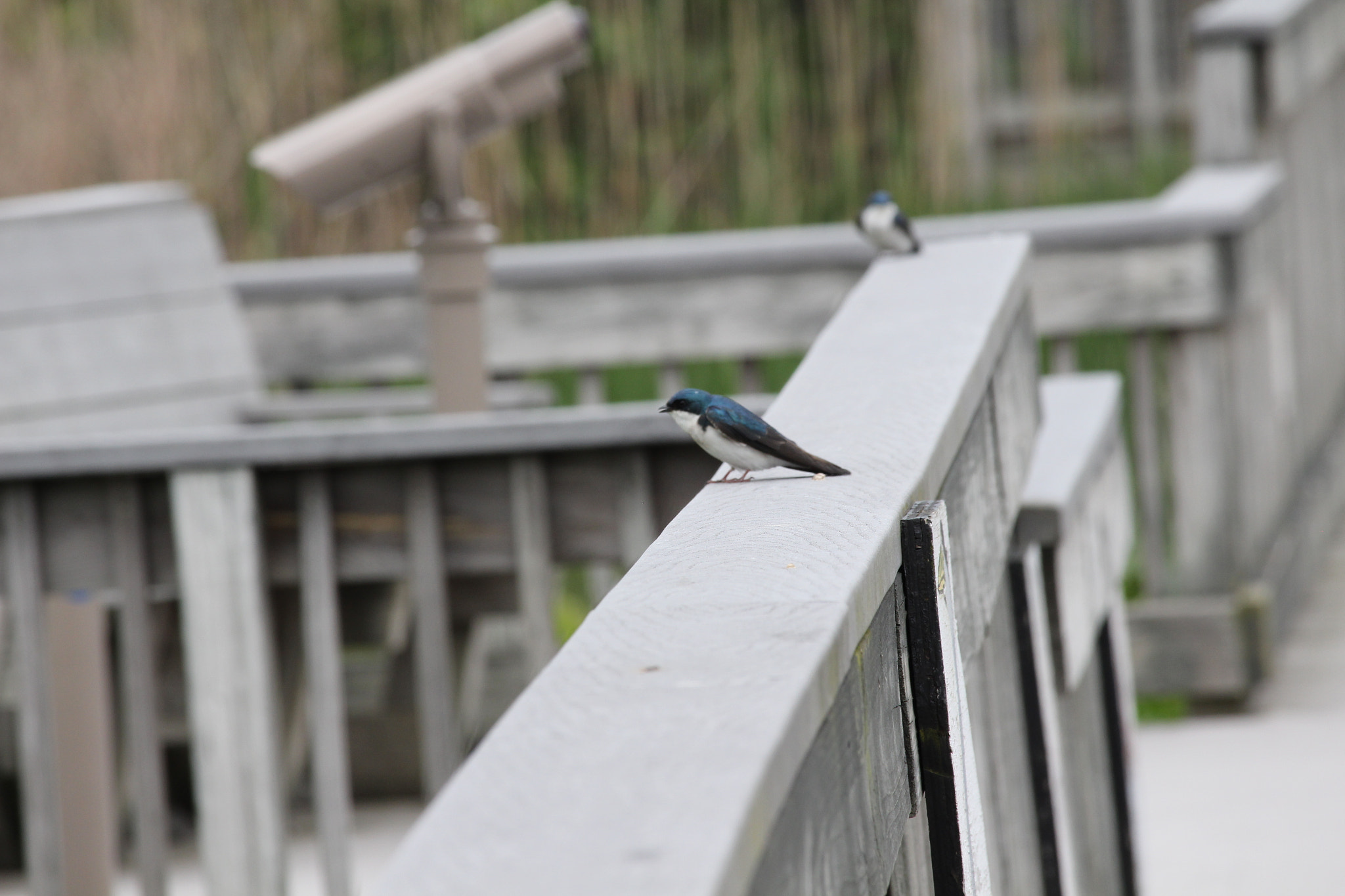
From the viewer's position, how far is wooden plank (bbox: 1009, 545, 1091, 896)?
1.93 meters

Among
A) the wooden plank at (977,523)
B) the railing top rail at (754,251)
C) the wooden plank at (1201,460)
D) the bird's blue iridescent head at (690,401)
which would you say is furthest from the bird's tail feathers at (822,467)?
the wooden plank at (1201,460)

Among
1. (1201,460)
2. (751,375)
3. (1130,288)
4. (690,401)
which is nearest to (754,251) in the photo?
(751,375)

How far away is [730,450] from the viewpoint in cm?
157

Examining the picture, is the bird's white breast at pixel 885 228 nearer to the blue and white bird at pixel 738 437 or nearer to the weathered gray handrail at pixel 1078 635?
the weathered gray handrail at pixel 1078 635

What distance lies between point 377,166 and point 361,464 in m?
0.97

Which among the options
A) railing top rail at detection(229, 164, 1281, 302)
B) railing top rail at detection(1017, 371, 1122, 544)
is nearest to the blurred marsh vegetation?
railing top rail at detection(229, 164, 1281, 302)

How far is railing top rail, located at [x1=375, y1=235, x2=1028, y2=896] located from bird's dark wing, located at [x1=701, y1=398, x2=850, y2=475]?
16 millimetres

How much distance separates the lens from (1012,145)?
888 centimetres

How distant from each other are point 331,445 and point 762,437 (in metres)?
1.30

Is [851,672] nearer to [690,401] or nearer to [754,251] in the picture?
[690,401]

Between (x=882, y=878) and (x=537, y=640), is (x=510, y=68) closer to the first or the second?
Answer: (x=537, y=640)

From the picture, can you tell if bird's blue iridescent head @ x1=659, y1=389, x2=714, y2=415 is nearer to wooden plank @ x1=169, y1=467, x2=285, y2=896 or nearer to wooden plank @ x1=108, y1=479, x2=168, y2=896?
wooden plank @ x1=169, y1=467, x2=285, y2=896

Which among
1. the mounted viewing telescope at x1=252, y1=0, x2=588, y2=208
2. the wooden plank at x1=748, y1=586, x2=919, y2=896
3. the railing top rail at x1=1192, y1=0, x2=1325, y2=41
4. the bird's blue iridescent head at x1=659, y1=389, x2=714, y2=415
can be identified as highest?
the railing top rail at x1=1192, y1=0, x2=1325, y2=41

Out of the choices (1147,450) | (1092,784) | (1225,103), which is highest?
(1225,103)
